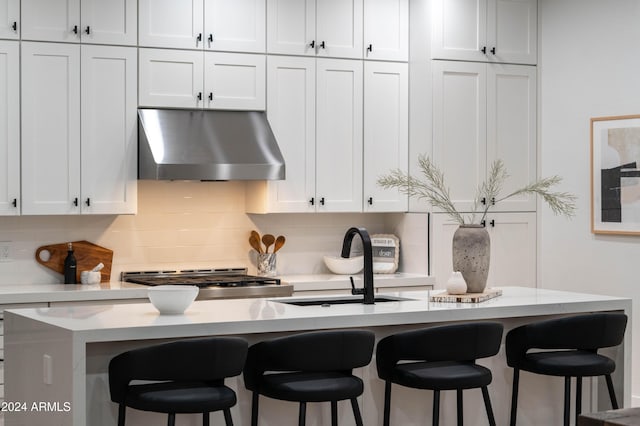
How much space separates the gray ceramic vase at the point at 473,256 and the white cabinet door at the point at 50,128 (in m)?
2.39

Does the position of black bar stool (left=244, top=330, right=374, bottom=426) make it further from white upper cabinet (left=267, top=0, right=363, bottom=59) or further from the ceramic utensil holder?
white upper cabinet (left=267, top=0, right=363, bottom=59)

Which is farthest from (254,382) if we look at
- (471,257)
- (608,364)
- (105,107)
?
(105,107)

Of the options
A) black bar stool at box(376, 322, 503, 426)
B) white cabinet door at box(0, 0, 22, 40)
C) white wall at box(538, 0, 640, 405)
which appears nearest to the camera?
black bar stool at box(376, 322, 503, 426)

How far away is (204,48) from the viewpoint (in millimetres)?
6051

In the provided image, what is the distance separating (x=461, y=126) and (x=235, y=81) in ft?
5.23

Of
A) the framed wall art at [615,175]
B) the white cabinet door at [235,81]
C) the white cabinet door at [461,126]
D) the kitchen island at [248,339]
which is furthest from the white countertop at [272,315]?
the white cabinet door at [235,81]

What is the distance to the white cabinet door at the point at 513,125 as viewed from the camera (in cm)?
670

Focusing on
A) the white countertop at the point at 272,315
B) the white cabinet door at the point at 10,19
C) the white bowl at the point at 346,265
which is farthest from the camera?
the white bowl at the point at 346,265

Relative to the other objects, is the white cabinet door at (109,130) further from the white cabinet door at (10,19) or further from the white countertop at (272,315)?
the white countertop at (272,315)

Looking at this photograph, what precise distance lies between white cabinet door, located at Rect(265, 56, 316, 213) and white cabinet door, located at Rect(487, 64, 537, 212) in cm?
128

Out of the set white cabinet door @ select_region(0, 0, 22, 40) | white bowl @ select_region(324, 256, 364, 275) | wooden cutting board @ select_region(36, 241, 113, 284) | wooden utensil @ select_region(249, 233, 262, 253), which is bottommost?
white bowl @ select_region(324, 256, 364, 275)

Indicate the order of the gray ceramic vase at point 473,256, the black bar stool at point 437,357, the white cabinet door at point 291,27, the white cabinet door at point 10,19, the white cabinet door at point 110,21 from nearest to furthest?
the black bar stool at point 437,357 → the gray ceramic vase at point 473,256 → the white cabinet door at point 10,19 → the white cabinet door at point 110,21 → the white cabinet door at point 291,27

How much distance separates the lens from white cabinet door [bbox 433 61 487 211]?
6527 mm

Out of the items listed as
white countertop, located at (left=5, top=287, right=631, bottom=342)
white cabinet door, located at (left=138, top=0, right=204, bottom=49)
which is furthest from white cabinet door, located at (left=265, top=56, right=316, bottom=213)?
white countertop, located at (left=5, top=287, right=631, bottom=342)
